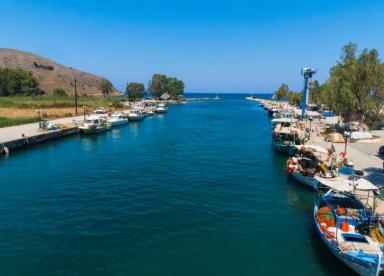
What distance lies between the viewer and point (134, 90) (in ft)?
535

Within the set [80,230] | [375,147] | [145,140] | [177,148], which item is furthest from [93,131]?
[375,147]

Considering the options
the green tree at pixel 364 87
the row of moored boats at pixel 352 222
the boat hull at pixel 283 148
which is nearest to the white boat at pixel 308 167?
the row of moored boats at pixel 352 222

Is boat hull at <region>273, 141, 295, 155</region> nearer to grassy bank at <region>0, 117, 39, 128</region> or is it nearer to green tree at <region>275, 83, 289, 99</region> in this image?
grassy bank at <region>0, 117, 39, 128</region>

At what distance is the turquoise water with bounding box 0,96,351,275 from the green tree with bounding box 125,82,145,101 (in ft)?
406

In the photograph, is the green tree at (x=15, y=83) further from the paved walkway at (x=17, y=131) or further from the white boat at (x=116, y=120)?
the paved walkway at (x=17, y=131)

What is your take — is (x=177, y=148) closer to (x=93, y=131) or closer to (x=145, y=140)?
(x=145, y=140)

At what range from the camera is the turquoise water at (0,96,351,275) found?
1625cm

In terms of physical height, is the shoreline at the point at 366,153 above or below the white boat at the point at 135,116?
below

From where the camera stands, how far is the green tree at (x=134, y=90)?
16125cm

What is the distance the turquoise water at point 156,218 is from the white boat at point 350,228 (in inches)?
46.7

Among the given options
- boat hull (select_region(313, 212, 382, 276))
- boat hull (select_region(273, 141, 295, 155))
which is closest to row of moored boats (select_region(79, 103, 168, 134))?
boat hull (select_region(273, 141, 295, 155))

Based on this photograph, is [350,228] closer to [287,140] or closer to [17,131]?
[287,140]

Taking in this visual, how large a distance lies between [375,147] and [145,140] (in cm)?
3834

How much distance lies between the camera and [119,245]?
18.0m
